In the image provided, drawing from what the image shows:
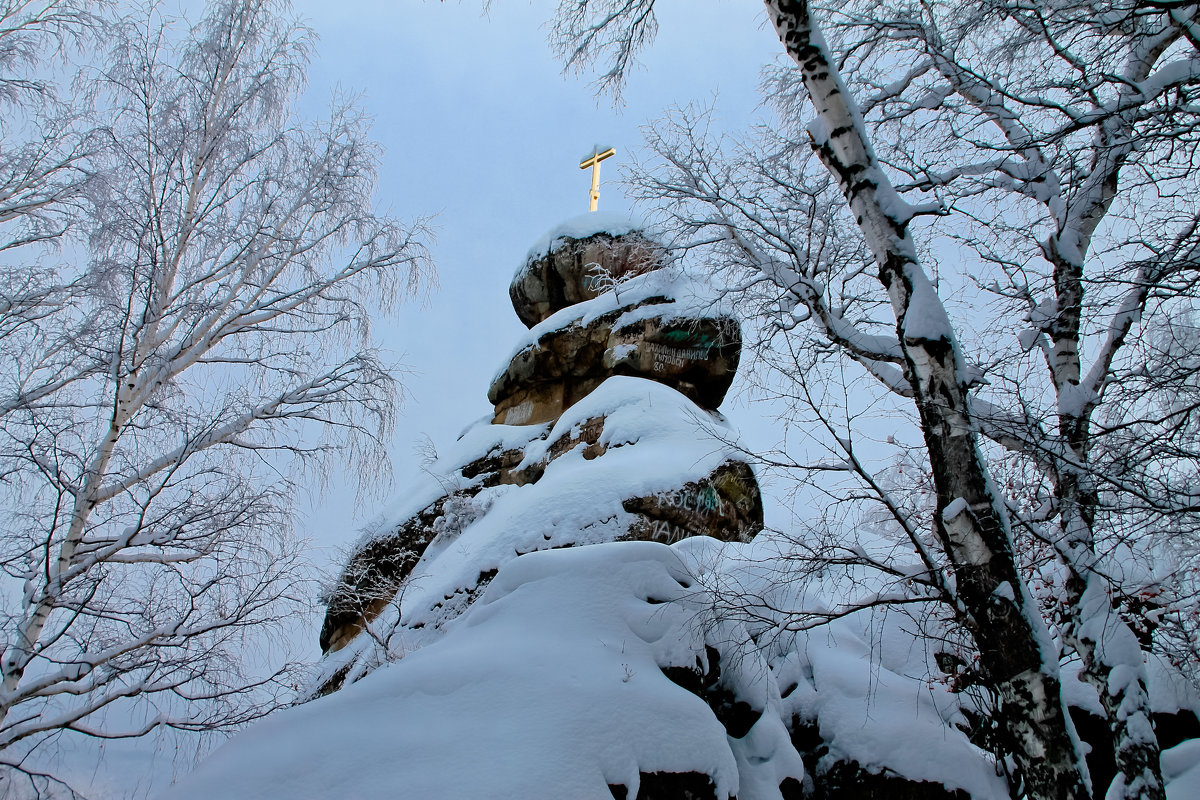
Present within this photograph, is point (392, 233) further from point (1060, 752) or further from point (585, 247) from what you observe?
point (585, 247)

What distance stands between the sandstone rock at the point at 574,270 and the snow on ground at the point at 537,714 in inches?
421

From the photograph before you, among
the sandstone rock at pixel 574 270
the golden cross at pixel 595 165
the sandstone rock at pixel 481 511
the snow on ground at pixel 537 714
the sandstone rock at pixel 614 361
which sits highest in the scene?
the golden cross at pixel 595 165

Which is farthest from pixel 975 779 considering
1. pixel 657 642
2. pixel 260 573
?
pixel 260 573

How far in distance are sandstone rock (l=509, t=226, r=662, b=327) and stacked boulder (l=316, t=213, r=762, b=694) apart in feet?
0.13

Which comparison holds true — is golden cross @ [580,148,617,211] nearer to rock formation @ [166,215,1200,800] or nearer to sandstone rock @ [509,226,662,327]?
sandstone rock @ [509,226,662,327]

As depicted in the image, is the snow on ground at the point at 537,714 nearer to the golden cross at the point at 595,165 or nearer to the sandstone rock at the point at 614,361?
the sandstone rock at the point at 614,361

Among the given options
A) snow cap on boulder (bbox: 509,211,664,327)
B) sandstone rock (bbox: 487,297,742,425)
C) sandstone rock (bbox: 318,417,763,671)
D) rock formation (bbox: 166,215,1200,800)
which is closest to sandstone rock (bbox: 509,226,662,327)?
snow cap on boulder (bbox: 509,211,664,327)

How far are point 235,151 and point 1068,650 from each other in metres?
9.55

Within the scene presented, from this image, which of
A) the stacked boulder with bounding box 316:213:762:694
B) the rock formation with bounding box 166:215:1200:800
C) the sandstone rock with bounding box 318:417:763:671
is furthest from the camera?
the sandstone rock with bounding box 318:417:763:671

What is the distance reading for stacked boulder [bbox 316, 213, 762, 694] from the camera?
9602 millimetres

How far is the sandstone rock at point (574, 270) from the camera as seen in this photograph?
15.8 metres

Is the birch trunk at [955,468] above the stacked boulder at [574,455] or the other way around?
the other way around

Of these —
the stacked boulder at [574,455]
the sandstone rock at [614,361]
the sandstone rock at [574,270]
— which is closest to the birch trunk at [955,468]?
the stacked boulder at [574,455]

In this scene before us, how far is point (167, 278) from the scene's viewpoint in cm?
664
